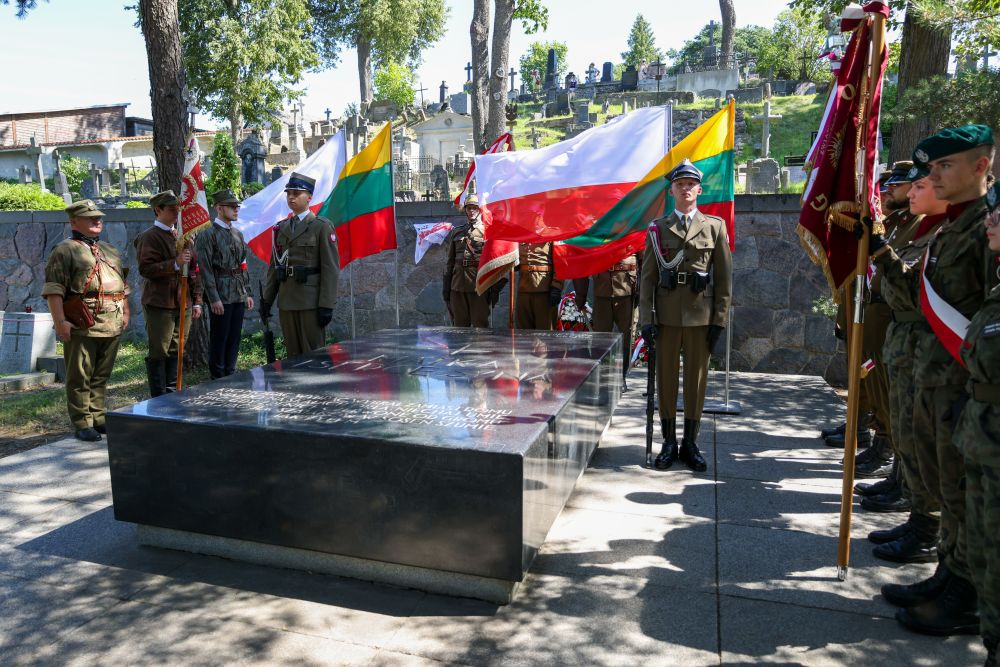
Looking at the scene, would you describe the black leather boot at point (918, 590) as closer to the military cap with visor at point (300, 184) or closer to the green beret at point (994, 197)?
the green beret at point (994, 197)

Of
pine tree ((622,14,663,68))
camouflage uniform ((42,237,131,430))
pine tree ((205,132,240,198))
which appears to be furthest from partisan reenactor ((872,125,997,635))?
pine tree ((622,14,663,68))

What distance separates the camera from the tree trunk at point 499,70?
41.9 ft

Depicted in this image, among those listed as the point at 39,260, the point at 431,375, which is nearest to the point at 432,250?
the point at 431,375

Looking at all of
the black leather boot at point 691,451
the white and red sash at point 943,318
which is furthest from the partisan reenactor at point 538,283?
the white and red sash at point 943,318

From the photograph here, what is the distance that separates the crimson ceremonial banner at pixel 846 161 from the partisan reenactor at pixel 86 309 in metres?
4.81

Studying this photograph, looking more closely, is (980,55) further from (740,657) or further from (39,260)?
(39,260)

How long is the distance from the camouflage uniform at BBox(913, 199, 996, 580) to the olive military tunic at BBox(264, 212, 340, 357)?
4.28 meters

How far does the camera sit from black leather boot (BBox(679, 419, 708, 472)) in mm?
4766

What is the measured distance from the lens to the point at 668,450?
4875 mm

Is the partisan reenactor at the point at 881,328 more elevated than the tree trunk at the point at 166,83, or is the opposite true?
the tree trunk at the point at 166,83

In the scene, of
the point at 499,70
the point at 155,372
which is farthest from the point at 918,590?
the point at 499,70

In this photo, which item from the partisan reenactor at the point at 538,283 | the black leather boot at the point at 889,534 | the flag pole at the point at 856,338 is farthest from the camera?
the partisan reenactor at the point at 538,283

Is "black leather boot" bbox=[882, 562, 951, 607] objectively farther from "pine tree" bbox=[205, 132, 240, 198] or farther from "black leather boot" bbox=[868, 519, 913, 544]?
"pine tree" bbox=[205, 132, 240, 198]

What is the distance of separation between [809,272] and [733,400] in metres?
2.05
